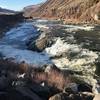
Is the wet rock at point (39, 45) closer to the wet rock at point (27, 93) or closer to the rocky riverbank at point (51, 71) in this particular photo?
the rocky riverbank at point (51, 71)

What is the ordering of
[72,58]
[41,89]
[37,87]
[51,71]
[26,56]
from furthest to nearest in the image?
[26,56]
[72,58]
[51,71]
[37,87]
[41,89]

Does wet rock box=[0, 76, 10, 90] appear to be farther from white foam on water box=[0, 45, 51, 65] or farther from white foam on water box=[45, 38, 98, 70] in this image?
white foam on water box=[0, 45, 51, 65]

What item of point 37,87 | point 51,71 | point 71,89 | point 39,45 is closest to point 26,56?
point 39,45

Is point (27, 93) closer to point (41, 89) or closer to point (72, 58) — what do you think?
point (41, 89)

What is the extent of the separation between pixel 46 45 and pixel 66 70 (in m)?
10.4

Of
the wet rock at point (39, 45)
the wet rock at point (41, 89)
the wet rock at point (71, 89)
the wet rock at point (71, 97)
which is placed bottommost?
the wet rock at point (39, 45)

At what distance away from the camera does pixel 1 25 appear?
57094mm

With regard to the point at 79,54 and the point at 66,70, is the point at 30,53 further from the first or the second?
the point at 66,70

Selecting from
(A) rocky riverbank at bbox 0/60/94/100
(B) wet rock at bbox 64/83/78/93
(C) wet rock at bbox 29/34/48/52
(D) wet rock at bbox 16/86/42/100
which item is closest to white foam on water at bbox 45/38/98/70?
(C) wet rock at bbox 29/34/48/52

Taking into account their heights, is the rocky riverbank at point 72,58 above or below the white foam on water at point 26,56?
above

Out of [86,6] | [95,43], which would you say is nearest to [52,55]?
[95,43]

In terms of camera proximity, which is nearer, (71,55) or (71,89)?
(71,89)

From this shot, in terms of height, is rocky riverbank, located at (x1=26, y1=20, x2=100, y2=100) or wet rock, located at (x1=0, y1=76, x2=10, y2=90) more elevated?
wet rock, located at (x1=0, y1=76, x2=10, y2=90)

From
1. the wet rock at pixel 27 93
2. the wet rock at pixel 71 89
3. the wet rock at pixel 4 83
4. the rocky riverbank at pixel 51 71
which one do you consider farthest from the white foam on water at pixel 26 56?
the wet rock at pixel 27 93
